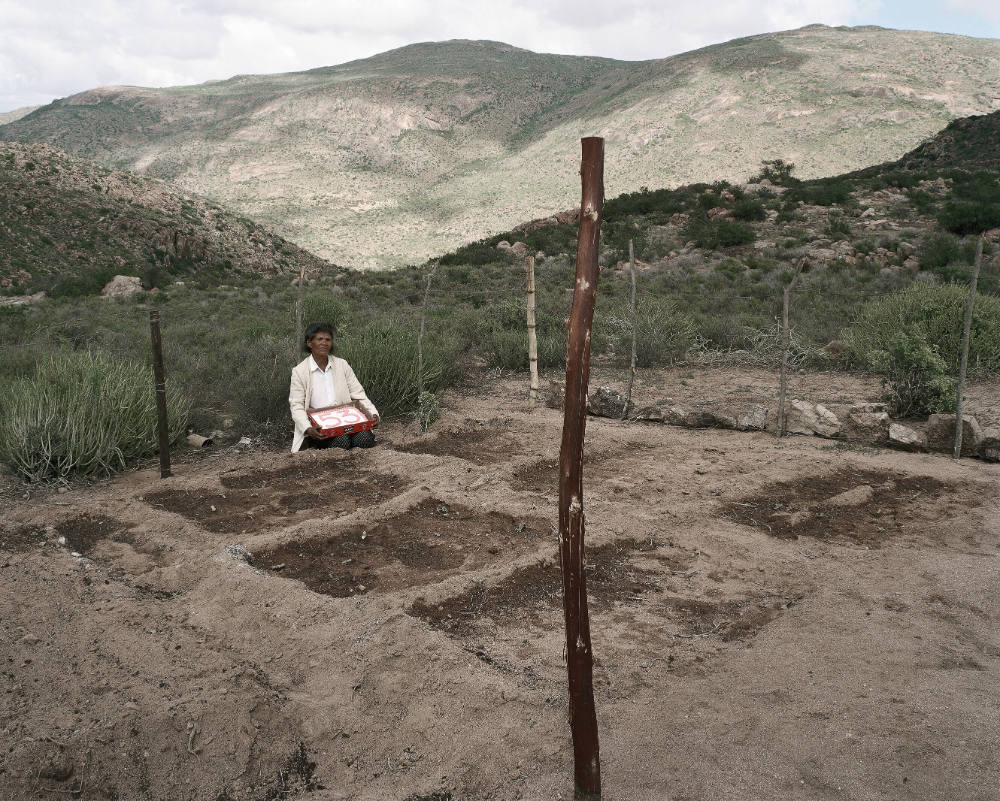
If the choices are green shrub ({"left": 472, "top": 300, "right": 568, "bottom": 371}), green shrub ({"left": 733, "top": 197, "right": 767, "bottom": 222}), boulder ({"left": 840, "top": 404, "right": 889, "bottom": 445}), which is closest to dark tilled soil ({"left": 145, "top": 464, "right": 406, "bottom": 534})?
boulder ({"left": 840, "top": 404, "right": 889, "bottom": 445})

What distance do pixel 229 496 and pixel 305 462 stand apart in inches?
33.3

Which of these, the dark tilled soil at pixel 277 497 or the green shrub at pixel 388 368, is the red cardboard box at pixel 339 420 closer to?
the dark tilled soil at pixel 277 497

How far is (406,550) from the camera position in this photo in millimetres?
4293

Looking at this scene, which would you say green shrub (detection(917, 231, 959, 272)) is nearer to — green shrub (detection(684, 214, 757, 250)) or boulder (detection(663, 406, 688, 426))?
green shrub (detection(684, 214, 757, 250))

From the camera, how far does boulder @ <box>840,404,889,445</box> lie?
6141mm

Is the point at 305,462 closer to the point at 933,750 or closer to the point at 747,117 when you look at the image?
the point at 933,750

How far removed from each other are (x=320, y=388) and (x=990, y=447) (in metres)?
5.25

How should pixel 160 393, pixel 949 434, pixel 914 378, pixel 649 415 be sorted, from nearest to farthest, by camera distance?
pixel 160 393 → pixel 949 434 → pixel 914 378 → pixel 649 415

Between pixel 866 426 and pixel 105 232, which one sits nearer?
pixel 866 426

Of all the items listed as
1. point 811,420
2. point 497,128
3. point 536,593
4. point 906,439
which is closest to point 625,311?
point 811,420

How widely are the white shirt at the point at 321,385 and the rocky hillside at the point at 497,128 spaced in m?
36.9

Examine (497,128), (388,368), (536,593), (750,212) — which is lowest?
(536,593)

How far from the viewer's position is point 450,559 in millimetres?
4180

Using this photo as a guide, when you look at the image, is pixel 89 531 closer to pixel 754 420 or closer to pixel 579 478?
pixel 579 478
